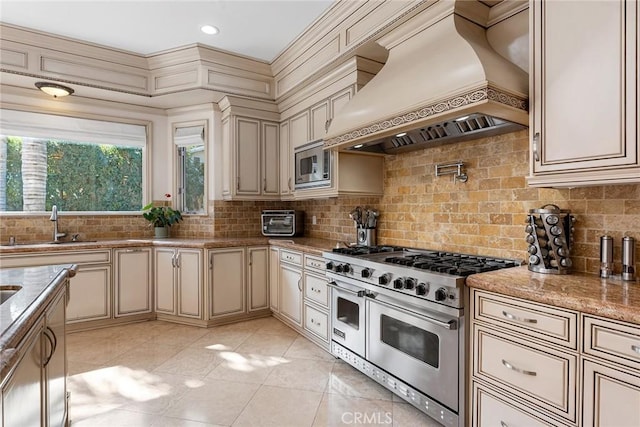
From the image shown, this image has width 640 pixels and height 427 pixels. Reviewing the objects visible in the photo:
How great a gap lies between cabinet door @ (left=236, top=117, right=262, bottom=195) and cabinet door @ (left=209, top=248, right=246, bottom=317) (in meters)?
0.78

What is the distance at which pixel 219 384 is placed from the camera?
2.50 m

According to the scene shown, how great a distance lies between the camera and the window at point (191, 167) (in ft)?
14.3

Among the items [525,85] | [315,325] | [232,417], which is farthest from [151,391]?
[525,85]

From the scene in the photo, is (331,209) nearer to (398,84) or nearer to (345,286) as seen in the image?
(345,286)

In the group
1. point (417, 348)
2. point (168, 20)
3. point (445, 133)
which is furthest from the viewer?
point (168, 20)

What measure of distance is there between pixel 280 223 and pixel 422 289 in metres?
2.47

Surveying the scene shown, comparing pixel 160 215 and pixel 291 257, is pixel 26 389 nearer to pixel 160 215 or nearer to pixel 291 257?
pixel 291 257

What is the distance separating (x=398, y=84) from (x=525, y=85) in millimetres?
726

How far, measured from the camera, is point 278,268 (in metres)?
3.83

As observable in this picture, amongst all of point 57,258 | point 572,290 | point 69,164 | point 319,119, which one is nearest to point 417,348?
point 572,290

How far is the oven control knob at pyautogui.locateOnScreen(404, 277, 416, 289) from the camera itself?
2.07m

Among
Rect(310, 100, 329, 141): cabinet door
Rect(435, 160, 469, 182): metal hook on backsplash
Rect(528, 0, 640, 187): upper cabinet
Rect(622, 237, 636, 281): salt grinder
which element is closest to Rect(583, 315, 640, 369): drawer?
Rect(622, 237, 636, 281): salt grinder

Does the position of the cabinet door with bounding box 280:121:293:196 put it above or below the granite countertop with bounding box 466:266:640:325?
above

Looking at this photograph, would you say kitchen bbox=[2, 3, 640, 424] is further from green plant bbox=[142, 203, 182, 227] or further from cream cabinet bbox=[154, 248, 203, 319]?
cream cabinet bbox=[154, 248, 203, 319]
